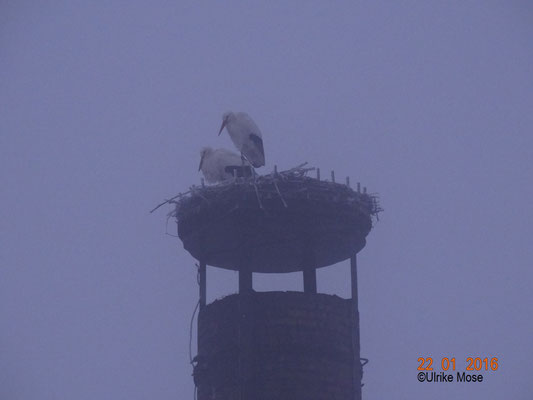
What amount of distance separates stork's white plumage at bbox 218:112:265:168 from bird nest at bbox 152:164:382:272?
9.95ft

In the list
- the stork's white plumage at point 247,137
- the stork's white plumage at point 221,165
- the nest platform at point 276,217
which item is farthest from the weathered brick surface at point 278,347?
the stork's white plumage at point 247,137

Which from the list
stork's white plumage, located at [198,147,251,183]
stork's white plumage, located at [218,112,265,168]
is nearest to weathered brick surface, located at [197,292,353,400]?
stork's white plumage, located at [198,147,251,183]

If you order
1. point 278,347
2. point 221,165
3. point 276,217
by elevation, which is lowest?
point 278,347

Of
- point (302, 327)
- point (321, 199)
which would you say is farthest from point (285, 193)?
point (302, 327)

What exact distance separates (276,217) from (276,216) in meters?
0.02

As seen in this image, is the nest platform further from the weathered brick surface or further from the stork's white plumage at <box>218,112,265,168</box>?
the stork's white plumage at <box>218,112,265,168</box>

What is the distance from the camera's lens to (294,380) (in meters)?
20.8

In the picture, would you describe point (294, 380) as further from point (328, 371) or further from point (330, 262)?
point (330, 262)

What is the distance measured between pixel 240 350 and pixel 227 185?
2.59 meters

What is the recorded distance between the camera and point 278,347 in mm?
21094

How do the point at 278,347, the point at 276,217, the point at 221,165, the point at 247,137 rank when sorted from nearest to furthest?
1. the point at 278,347
2. the point at 276,217
3. the point at 221,165
4. the point at 247,137

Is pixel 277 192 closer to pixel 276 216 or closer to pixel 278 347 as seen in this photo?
pixel 276 216

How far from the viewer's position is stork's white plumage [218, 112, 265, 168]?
2527 centimetres

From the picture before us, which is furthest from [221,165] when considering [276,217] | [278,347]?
[278,347]
